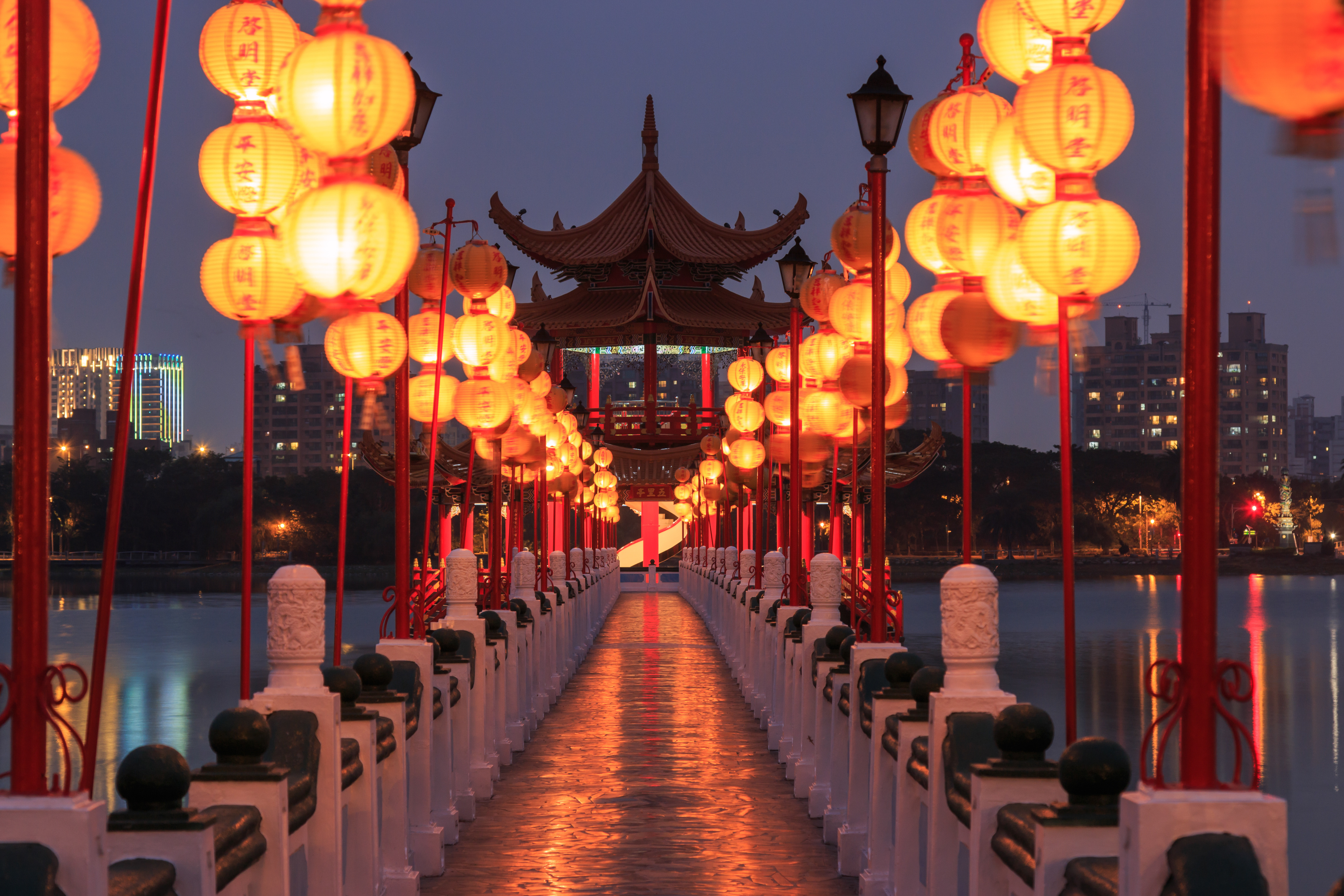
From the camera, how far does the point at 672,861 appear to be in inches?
263

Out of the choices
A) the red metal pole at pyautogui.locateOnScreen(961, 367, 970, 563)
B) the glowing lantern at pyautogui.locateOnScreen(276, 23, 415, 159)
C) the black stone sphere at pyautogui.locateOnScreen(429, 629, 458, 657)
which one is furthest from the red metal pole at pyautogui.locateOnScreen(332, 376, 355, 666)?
the red metal pole at pyautogui.locateOnScreen(961, 367, 970, 563)

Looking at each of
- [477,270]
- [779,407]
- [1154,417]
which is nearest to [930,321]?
[477,270]

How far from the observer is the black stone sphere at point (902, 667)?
5.77 m

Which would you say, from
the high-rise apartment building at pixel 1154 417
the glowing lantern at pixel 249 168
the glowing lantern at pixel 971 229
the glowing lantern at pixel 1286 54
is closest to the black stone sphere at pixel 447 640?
the glowing lantern at pixel 249 168

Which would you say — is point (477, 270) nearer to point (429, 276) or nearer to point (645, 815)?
point (429, 276)

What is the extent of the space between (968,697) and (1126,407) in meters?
107

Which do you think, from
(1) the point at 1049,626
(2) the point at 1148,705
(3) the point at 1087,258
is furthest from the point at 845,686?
(1) the point at 1049,626

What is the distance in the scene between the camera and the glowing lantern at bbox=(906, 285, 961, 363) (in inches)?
260

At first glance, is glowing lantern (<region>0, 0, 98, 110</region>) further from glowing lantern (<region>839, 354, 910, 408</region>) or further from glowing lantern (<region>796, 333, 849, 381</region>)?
glowing lantern (<region>796, 333, 849, 381</region>)

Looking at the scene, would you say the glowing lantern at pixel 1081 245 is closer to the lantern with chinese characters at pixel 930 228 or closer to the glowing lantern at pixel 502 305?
the lantern with chinese characters at pixel 930 228

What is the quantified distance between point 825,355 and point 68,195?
25.1ft

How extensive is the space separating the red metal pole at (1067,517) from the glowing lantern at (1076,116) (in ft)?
1.83

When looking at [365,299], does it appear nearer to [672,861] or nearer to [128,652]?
[672,861]

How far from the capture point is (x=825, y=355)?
1084 cm
